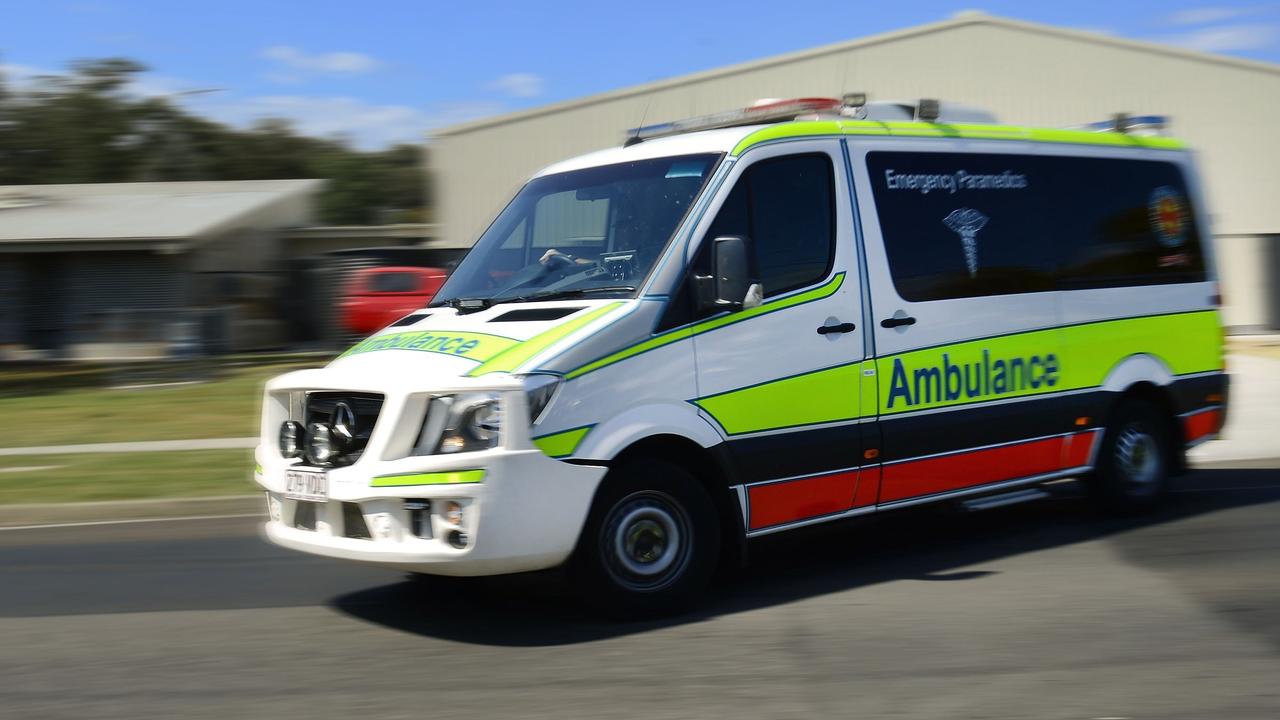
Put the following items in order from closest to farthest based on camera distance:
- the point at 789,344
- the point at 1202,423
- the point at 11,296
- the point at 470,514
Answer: the point at 470,514 < the point at 789,344 < the point at 1202,423 < the point at 11,296

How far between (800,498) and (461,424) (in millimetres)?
1907

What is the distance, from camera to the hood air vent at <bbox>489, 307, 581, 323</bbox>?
5.95 m

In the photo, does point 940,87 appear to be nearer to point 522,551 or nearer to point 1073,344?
point 1073,344

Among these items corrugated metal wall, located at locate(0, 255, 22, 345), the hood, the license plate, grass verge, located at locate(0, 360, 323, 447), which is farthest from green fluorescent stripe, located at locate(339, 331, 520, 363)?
corrugated metal wall, located at locate(0, 255, 22, 345)

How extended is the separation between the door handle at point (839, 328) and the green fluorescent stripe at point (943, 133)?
97 centimetres

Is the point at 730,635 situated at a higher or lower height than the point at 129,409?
lower

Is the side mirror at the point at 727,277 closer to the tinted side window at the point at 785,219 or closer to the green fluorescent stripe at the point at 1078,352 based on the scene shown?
the tinted side window at the point at 785,219

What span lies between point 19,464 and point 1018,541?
946 centimetres

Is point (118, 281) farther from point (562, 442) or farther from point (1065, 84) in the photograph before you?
point (562, 442)

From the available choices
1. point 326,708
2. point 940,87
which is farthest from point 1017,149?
point 940,87

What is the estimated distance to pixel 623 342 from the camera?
580 cm

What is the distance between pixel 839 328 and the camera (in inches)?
258

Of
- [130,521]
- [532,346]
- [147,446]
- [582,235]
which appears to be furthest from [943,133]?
[147,446]

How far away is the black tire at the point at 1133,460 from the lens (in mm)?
8125
